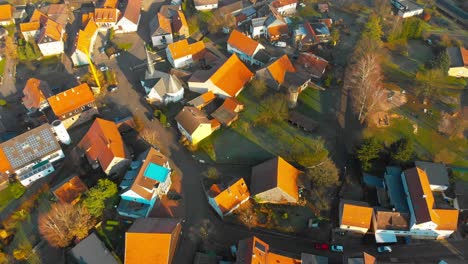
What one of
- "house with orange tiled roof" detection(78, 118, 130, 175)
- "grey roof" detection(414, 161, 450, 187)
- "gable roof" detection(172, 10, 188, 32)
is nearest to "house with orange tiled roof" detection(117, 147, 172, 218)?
"house with orange tiled roof" detection(78, 118, 130, 175)

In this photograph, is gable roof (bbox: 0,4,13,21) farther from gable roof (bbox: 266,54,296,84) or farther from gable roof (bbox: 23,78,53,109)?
gable roof (bbox: 266,54,296,84)

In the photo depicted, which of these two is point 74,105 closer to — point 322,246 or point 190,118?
point 190,118

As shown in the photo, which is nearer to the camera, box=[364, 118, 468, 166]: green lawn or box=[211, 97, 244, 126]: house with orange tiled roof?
box=[364, 118, 468, 166]: green lawn

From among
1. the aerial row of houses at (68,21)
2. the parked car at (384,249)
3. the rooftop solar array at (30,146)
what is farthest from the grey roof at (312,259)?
the aerial row of houses at (68,21)

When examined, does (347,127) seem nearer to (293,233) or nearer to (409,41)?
(293,233)

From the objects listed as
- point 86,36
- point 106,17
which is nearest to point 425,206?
point 86,36

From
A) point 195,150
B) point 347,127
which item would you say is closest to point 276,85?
point 347,127
